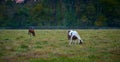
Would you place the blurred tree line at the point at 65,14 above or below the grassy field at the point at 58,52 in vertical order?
below

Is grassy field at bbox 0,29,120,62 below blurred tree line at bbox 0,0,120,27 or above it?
above

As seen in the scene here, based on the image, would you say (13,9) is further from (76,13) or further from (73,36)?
(73,36)

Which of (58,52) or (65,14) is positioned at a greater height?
(58,52)

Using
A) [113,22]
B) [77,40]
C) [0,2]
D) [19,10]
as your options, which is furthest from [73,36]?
[0,2]

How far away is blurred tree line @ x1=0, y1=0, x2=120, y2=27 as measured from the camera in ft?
204

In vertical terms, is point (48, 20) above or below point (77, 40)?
below

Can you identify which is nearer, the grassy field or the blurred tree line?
the grassy field

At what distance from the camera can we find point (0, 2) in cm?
7025

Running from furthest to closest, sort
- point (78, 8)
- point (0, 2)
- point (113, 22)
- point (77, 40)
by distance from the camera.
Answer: point (0, 2), point (78, 8), point (113, 22), point (77, 40)

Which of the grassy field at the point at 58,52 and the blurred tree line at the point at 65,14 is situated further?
the blurred tree line at the point at 65,14

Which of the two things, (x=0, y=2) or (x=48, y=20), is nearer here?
(x=48, y=20)

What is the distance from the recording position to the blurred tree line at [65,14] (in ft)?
204

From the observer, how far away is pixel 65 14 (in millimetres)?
64438

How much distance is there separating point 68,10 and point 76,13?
2.17 meters
